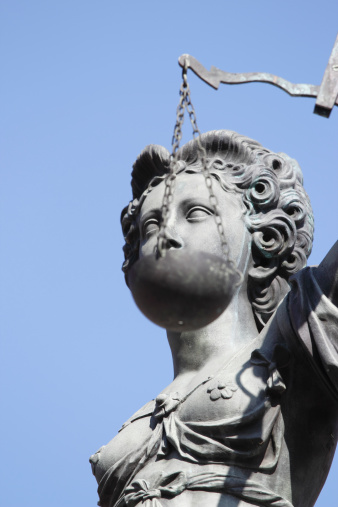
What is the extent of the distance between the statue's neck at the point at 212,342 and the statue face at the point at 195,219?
1.44 feet

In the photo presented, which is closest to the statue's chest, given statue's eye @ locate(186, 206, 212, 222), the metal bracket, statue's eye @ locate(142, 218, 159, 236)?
statue's eye @ locate(186, 206, 212, 222)

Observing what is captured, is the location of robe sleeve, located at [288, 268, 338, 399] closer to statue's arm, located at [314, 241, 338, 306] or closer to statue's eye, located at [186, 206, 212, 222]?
statue's arm, located at [314, 241, 338, 306]

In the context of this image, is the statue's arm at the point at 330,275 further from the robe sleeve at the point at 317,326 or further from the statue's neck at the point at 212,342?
the statue's neck at the point at 212,342

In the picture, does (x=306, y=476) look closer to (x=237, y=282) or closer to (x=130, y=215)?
(x=237, y=282)

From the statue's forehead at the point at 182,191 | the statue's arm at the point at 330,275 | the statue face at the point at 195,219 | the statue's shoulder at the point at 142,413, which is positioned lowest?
the statue's shoulder at the point at 142,413

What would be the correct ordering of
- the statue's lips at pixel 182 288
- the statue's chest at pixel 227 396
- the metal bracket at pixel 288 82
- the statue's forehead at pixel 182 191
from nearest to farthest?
the statue's lips at pixel 182 288
the metal bracket at pixel 288 82
the statue's chest at pixel 227 396
the statue's forehead at pixel 182 191

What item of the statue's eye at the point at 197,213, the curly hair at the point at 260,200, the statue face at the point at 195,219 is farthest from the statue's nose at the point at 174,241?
the curly hair at the point at 260,200

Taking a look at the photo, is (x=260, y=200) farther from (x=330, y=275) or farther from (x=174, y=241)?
(x=330, y=275)

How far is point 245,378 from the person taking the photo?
898 centimetres

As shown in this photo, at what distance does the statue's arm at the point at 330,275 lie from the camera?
8617 mm

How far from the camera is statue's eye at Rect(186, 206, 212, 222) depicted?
9789 mm

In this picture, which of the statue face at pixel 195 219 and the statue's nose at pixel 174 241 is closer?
the statue's nose at pixel 174 241

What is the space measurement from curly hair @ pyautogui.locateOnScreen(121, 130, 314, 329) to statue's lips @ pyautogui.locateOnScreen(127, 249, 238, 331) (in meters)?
2.26

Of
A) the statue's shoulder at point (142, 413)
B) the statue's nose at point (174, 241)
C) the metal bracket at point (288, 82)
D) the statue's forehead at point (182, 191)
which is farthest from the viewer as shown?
the statue's forehead at point (182, 191)
